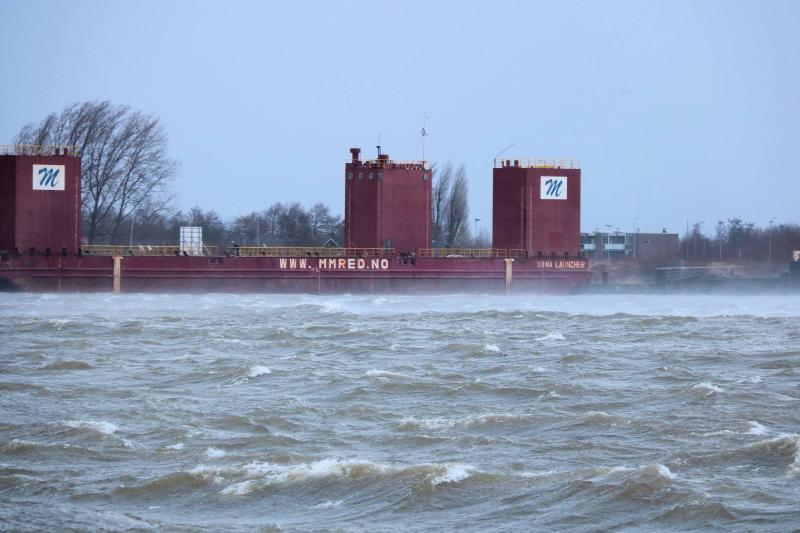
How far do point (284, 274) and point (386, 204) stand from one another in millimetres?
6106

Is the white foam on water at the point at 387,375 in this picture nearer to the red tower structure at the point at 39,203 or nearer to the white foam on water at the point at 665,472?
the white foam on water at the point at 665,472

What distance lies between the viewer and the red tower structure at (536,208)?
179ft

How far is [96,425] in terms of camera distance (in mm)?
17672

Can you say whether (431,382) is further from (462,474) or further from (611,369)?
(462,474)

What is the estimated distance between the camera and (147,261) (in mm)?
49781

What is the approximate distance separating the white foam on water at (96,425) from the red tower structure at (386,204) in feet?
116

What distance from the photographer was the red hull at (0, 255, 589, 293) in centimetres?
4850

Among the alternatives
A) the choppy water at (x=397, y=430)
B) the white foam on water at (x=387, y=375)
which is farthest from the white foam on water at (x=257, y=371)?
the white foam on water at (x=387, y=375)

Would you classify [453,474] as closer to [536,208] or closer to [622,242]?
[536,208]

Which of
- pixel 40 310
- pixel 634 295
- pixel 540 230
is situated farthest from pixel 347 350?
pixel 634 295

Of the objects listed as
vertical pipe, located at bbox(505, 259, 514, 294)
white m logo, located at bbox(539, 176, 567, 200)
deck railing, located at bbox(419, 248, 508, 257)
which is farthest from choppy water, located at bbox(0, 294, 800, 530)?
white m logo, located at bbox(539, 176, 567, 200)

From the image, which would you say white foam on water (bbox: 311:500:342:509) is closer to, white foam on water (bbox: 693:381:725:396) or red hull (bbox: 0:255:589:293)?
white foam on water (bbox: 693:381:725:396)

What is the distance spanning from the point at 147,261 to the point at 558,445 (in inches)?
1420

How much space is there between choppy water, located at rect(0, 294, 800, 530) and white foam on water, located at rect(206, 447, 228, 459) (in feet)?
0.10
